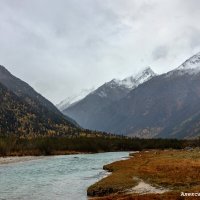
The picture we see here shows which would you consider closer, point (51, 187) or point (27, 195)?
point (27, 195)

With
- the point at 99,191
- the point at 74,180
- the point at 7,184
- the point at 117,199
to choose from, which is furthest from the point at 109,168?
the point at 117,199

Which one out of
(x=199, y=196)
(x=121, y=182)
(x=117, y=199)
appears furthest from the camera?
(x=121, y=182)

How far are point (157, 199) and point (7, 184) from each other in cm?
3600

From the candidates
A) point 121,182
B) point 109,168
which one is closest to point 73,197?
point 121,182

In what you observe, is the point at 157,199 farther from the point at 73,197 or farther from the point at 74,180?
the point at 74,180

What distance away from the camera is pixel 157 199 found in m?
40.9

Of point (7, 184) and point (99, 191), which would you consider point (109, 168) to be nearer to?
point (7, 184)

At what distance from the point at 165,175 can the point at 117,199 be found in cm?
2189

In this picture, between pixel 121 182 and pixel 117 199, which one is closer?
pixel 117 199

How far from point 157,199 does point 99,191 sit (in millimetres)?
15602

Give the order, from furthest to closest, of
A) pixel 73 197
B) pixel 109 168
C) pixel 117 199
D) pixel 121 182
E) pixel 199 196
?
1. pixel 109 168
2. pixel 121 182
3. pixel 73 197
4. pixel 117 199
5. pixel 199 196

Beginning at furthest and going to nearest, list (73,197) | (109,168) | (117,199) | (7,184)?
(109,168), (7,184), (73,197), (117,199)

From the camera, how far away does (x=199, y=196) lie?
3997cm

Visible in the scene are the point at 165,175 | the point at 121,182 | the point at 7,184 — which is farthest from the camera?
the point at 7,184
